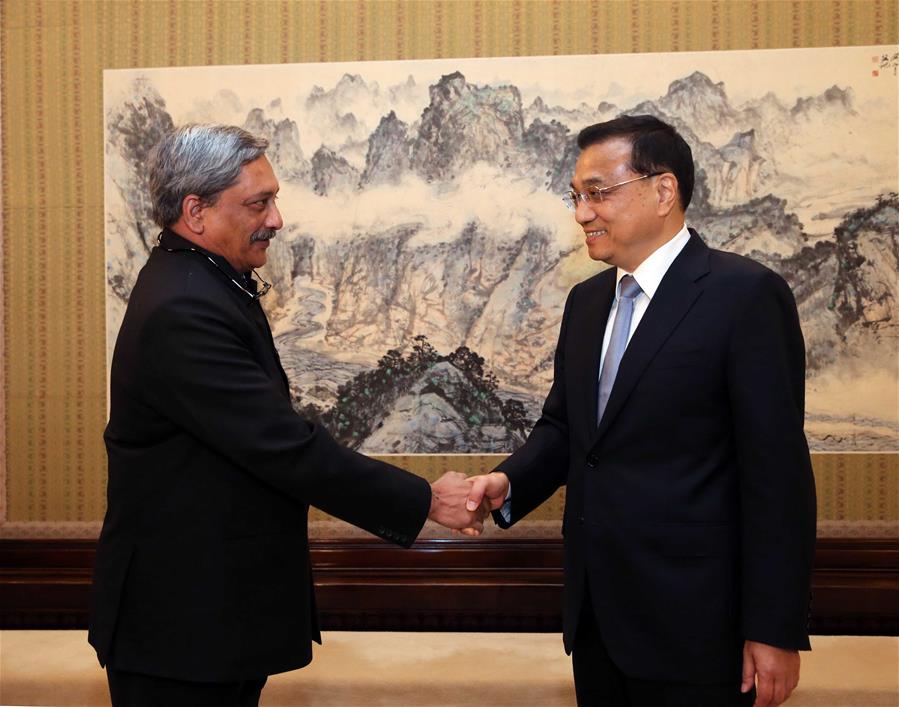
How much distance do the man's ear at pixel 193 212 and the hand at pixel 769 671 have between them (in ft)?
5.41

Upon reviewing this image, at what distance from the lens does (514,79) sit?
14.8 feet

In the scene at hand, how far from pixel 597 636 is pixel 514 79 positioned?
9.99 feet

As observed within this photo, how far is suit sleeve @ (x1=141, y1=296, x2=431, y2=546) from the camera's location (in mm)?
2150

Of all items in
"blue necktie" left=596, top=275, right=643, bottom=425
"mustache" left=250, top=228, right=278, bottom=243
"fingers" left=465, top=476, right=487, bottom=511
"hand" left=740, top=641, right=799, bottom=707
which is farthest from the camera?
"fingers" left=465, top=476, right=487, bottom=511

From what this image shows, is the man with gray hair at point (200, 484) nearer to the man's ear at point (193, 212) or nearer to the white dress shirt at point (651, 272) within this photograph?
the man's ear at point (193, 212)

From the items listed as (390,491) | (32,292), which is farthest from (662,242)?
(32,292)

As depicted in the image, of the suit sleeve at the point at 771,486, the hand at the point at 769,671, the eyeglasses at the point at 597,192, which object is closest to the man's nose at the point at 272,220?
the eyeglasses at the point at 597,192

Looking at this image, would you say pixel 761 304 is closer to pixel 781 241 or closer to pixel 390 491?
pixel 390 491

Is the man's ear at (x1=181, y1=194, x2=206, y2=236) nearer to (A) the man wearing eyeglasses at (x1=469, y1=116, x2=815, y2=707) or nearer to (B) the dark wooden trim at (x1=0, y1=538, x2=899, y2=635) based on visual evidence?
(A) the man wearing eyeglasses at (x1=469, y1=116, x2=815, y2=707)

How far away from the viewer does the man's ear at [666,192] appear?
2.34 m

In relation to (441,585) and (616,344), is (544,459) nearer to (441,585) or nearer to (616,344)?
(616,344)

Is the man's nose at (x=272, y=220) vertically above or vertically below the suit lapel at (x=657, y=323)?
above

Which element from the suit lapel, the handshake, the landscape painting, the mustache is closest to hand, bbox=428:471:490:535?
the handshake

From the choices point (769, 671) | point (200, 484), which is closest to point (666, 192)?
point (769, 671)
